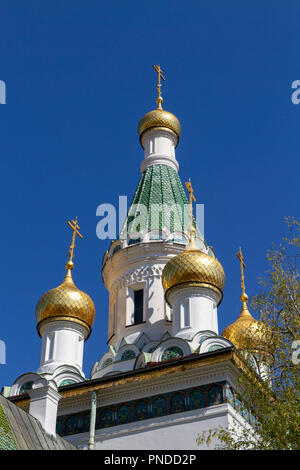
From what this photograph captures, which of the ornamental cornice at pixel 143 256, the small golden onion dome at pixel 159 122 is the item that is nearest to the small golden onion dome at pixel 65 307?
the ornamental cornice at pixel 143 256

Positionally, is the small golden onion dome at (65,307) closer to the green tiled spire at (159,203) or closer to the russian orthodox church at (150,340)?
the russian orthodox church at (150,340)

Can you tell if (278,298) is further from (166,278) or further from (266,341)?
(166,278)

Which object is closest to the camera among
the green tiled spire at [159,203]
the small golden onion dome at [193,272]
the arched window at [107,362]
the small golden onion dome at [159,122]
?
the small golden onion dome at [193,272]

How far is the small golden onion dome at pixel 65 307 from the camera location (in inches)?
619

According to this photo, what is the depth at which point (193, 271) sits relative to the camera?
14.6 metres

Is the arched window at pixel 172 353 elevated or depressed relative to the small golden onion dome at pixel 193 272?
depressed

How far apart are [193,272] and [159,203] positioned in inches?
139

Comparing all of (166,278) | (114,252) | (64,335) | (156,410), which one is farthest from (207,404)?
(114,252)

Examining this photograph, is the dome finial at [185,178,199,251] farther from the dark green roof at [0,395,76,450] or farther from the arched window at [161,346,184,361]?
the dark green roof at [0,395,76,450]

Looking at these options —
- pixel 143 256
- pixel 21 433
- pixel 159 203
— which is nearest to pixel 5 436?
pixel 21 433

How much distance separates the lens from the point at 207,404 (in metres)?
12.4

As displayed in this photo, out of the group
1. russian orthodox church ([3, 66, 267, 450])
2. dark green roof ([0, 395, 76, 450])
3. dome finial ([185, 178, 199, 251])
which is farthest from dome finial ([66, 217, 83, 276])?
dark green roof ([0, 395, 76, 450])

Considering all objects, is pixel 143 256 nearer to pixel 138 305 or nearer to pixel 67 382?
pixel 138 305

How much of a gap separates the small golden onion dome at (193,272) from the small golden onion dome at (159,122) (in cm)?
578
